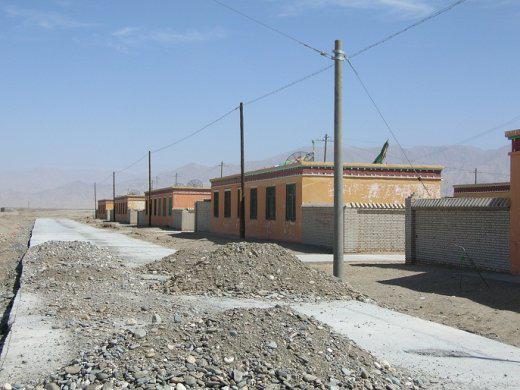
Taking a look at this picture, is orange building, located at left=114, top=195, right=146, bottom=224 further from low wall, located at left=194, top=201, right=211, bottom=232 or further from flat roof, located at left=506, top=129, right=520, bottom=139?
flat roof, located at left=506, top=129, right=520, bottom=139

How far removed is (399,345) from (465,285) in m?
6.46

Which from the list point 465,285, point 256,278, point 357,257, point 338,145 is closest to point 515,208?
point 465,285

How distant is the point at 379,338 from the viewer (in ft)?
30.8

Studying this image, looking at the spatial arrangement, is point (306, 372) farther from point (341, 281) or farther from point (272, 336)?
point (341, 281)

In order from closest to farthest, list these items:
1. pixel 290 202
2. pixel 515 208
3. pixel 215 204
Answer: pixel 515 208
pixel 290 202
pixel 215 204

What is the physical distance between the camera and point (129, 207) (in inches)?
3305

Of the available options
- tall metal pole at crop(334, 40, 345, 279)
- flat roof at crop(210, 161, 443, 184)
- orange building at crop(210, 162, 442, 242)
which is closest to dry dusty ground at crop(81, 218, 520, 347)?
tall metal pole at crop(334, 40, 345, 279)

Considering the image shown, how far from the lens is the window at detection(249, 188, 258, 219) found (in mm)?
37438

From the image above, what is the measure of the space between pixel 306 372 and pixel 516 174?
1103cm

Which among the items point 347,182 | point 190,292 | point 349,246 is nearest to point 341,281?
point 190,292

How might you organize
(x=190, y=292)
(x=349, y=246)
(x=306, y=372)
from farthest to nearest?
(x=349, y=246)
(x=190, y=292)
(x=306, y=372)

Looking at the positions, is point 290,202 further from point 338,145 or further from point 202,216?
point 202,216

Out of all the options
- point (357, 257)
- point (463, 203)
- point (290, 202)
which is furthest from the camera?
point (290, 202)

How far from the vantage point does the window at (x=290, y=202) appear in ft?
103
